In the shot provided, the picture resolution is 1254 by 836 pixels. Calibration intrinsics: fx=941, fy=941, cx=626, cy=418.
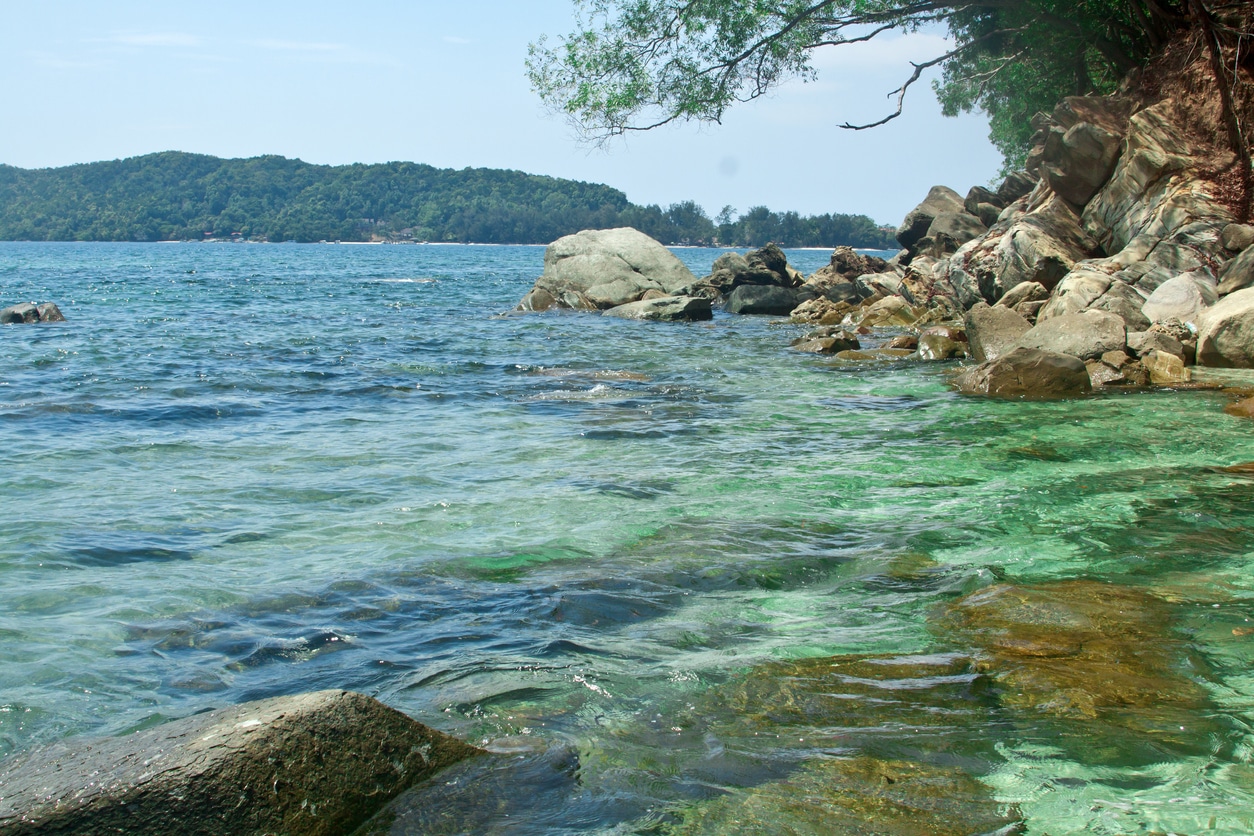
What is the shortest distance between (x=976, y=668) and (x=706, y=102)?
20880 millimetres

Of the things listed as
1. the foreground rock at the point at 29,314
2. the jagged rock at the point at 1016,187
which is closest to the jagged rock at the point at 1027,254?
the jagged rock at the point at 1016,187

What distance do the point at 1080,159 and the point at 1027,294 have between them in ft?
11.4

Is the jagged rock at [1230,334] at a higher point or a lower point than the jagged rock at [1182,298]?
lower

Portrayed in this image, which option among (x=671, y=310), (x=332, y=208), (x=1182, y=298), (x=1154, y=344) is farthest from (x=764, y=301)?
(x=332, y=208)

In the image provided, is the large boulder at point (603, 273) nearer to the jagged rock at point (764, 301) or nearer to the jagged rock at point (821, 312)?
the jagged rock at point (764, 301)

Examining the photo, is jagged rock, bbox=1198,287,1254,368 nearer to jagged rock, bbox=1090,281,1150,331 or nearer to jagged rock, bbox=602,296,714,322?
jagged rock, bbox=1090,281,1150,331

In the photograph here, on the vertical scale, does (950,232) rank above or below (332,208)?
below

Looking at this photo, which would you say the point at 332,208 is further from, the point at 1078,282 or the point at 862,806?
the point at 862,806

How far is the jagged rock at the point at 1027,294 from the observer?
16422 millimetres

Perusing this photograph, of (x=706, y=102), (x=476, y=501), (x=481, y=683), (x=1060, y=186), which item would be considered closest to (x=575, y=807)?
(x=481, y=683)

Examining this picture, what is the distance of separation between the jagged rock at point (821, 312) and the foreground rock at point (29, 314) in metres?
17.5

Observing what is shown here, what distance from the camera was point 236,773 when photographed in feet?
8.64

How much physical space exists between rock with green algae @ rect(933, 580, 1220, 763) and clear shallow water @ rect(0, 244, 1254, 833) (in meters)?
0.02

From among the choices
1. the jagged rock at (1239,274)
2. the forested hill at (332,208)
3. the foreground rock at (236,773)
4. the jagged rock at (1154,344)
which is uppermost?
the forested hill at (332,208)
